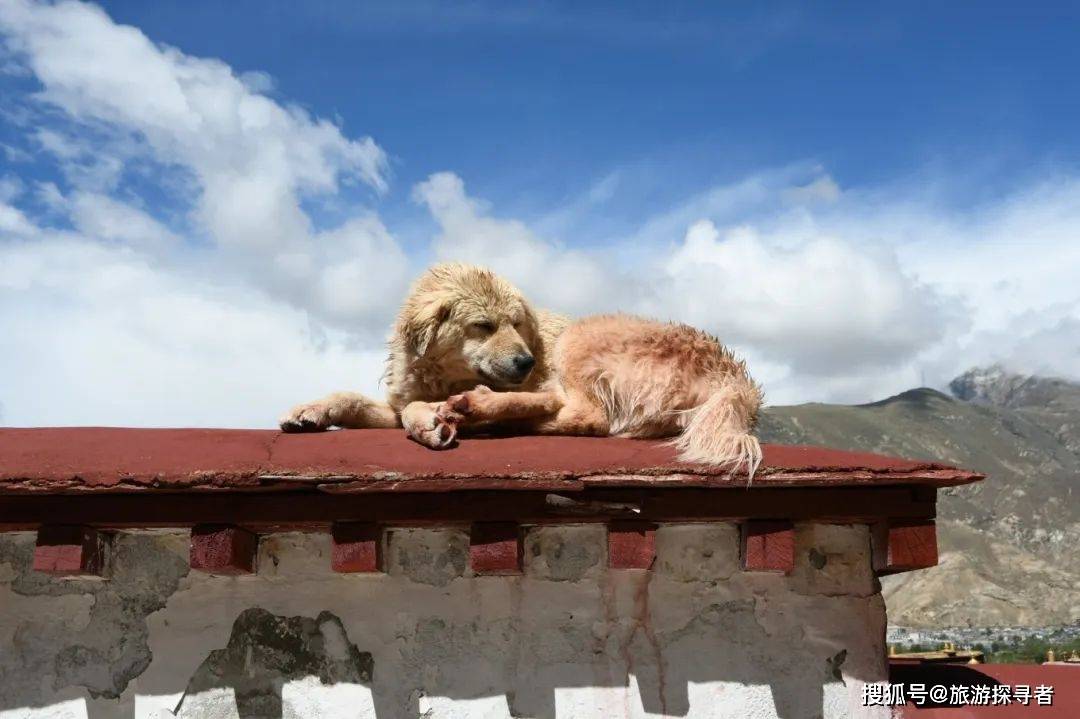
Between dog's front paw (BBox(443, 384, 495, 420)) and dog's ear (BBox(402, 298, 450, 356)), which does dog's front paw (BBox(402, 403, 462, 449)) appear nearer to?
dog's front paw (BBox(443, 384, 495, 420))

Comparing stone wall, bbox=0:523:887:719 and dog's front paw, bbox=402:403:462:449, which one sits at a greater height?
dog's front paw, bbox=402:403:462:449

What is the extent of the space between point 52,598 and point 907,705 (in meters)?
4.21

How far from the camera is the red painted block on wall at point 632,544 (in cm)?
392

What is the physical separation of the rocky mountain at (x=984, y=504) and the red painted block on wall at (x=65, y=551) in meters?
59.6

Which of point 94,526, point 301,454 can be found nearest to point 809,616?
point 301,454

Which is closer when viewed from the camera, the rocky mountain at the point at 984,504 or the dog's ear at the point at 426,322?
the dog's ear at the point at 426,322

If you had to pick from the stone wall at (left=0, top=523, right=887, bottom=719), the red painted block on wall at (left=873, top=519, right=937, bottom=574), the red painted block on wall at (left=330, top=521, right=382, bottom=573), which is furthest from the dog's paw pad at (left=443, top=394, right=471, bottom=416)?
the red painted block on wall at (left=873, top=519, right=937, bottom=574)

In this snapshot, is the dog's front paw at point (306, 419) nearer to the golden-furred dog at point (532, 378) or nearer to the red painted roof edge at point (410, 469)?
the golden-furred dog at point (532, 378)

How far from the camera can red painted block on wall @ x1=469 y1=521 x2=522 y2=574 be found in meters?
3.88

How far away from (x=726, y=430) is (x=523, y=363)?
137 cm

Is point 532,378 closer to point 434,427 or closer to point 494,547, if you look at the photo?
point 434,427

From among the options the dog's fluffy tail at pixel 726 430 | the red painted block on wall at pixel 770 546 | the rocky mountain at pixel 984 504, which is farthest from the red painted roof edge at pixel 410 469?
the rocky mountain at pixel 984 504

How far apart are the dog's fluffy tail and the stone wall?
17.1 inches

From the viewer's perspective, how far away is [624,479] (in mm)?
3746
